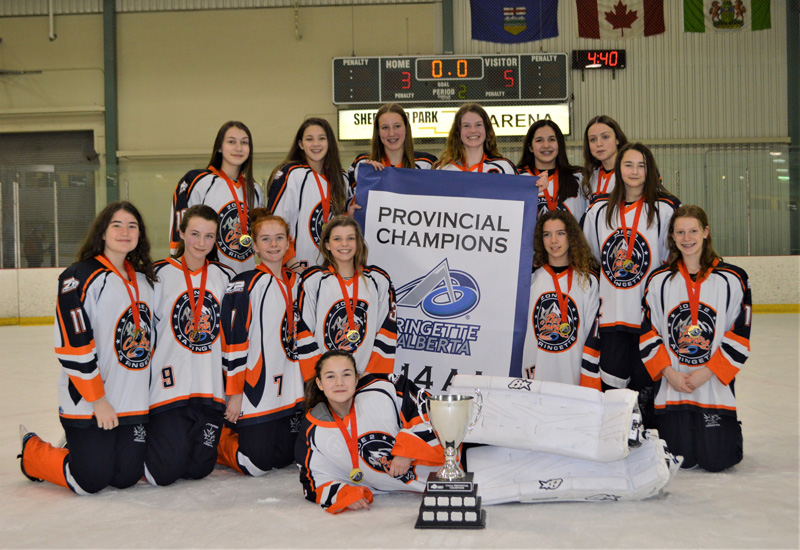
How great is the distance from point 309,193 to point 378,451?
55.2 inches

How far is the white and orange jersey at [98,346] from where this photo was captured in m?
2.65

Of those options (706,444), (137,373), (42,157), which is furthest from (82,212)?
(706,444)

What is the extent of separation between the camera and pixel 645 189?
3.31 metres

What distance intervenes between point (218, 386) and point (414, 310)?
0.93 metres

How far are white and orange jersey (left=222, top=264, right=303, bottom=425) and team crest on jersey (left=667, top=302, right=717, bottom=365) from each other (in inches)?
60.4

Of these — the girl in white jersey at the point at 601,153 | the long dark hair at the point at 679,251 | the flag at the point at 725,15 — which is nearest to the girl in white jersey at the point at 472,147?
the girl in white jersey at the point at 601,153

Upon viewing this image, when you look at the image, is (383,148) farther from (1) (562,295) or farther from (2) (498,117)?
(2) (498,117)

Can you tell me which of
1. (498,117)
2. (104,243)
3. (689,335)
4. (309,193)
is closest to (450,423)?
(689,335)

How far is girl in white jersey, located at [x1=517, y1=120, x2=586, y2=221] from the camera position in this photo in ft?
12.1

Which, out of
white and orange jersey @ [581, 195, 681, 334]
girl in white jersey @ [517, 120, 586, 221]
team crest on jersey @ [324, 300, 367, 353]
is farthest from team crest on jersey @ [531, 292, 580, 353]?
team crest on jersey @ [324, 300, 367, 353]

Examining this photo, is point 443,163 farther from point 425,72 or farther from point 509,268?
point 425,72

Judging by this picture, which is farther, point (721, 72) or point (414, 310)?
point (721, 72)

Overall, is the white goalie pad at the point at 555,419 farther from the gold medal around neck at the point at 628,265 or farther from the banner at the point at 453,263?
the gold medal around neck at the point at 628,265

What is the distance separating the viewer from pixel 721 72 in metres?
11.0
